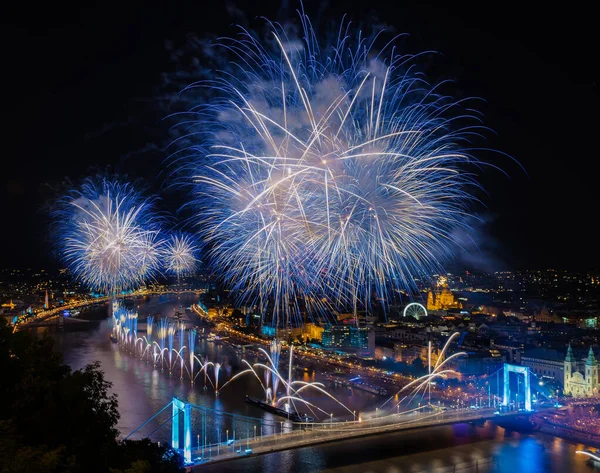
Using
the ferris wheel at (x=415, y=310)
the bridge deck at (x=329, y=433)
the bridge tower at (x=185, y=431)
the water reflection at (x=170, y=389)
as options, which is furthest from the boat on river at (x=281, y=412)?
the ferris wheel at (x=415, y=310)

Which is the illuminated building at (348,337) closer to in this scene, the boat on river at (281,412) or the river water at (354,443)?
the river water at (354,443)

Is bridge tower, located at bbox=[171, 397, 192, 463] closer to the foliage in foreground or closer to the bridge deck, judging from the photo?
the bridge deck

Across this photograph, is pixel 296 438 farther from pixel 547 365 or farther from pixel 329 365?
pixel 547 365

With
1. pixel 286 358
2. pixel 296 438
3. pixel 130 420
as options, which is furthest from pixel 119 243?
pixel 286 358

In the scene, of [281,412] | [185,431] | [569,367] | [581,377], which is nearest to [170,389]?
[281,412]

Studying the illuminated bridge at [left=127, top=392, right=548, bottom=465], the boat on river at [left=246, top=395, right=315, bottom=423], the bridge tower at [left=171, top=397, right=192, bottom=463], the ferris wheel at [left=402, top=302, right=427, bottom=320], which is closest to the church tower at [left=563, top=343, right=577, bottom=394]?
the illuminated bridge at [left=127, top=392, right=548, bottom=465]

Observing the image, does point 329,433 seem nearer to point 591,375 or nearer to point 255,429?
point 255,429
